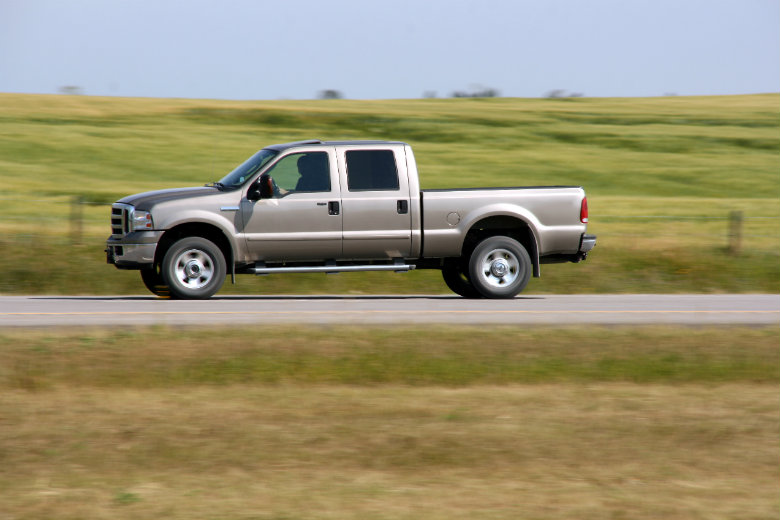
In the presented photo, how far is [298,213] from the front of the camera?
13773 mm

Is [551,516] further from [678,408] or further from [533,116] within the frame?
[533,116]

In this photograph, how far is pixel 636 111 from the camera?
60750 millimetres

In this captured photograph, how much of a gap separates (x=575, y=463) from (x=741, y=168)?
3814cm

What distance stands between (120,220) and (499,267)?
508 cm

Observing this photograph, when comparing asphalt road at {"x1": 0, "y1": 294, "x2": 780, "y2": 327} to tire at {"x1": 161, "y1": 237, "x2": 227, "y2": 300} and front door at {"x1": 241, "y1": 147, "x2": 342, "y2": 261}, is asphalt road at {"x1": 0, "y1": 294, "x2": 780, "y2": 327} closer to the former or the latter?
tire at {"x1": 161, "y1": 237, "x2": 227, "y2": 300}

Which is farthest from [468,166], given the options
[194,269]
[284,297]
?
[194,269]

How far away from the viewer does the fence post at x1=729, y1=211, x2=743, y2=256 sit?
66.5 feet

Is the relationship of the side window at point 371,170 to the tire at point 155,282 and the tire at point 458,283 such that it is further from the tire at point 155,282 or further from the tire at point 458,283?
the tire at point 155,282

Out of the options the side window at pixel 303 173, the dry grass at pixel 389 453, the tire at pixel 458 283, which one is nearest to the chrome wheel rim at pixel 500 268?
the tire at pixel 458 283

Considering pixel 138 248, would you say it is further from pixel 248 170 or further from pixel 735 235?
pixel 735 235

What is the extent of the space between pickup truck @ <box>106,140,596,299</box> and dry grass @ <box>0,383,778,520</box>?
17.6ft

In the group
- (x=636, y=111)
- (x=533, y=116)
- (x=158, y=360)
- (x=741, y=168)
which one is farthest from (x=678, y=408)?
(x=636, y=111)

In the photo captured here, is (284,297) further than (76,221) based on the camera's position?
No

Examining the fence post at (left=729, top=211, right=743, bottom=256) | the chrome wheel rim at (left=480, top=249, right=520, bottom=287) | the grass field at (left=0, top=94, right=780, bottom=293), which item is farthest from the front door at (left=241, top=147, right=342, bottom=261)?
the fence post at (left=729, top=211, right=743, bottom=256)
